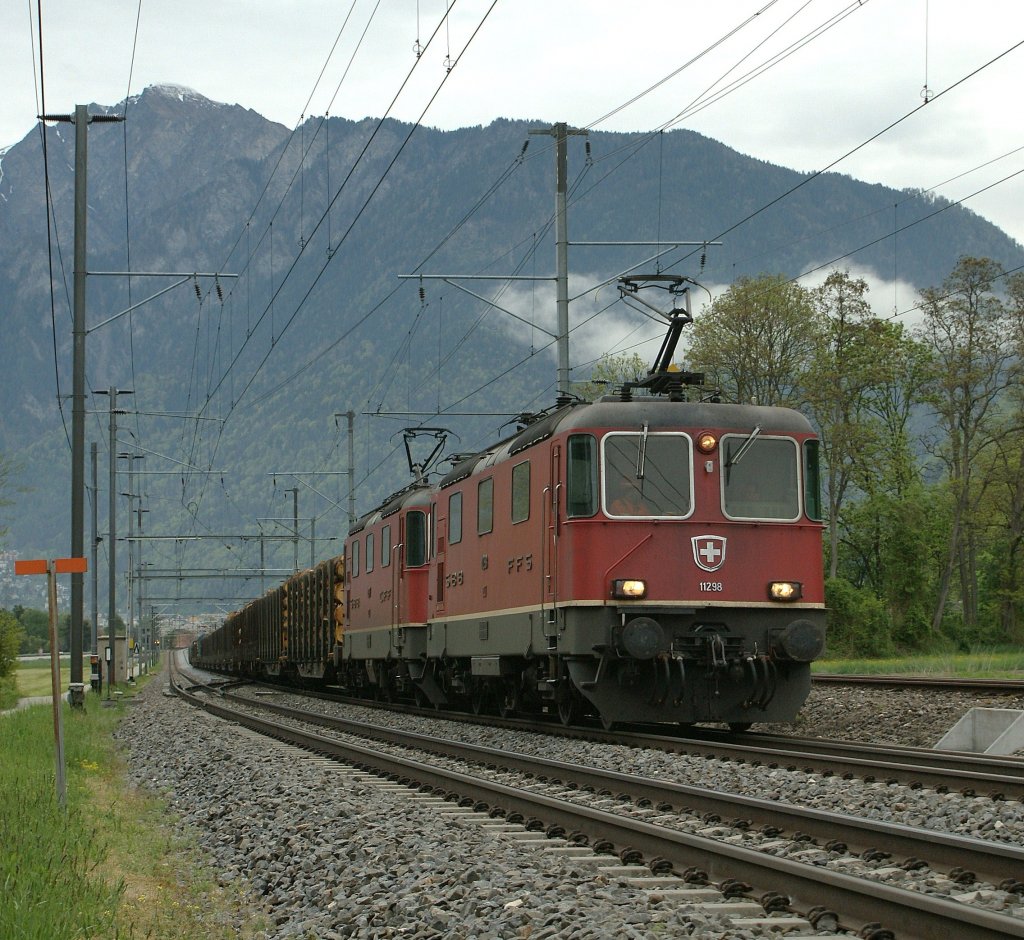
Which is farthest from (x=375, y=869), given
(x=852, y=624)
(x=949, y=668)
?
(x=852, y=624)

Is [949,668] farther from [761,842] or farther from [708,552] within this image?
[761,842]

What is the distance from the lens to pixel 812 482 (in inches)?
607

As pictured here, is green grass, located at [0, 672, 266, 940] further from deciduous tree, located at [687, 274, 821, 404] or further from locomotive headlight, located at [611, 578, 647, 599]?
deciduous tree, located at [687, 274, 821, 404]

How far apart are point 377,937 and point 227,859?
2961 mm

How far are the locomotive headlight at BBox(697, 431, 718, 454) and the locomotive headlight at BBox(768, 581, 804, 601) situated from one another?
4.97 ft

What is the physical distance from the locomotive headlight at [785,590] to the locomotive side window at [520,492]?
3.01 m

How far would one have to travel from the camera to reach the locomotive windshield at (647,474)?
14.8 metres

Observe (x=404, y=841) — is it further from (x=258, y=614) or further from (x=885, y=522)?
(x=885, y=522)

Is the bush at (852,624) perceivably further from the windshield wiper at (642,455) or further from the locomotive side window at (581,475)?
the locomotive side window at (581,475)

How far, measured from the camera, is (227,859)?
29.8 ft

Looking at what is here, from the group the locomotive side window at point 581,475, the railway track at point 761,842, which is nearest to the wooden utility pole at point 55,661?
the railway track at point 761,842

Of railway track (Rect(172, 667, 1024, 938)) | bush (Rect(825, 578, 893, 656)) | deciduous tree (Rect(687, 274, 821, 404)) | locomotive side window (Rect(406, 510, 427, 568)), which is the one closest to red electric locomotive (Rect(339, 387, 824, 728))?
railway track (Rect(172, 667, 1024, 938))

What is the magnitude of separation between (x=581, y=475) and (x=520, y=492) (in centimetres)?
199

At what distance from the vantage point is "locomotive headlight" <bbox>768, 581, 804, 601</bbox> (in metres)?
14.8
